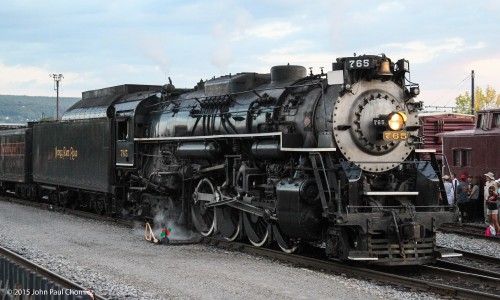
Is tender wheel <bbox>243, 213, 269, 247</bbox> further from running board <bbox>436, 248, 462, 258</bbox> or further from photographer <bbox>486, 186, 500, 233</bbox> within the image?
photographer <bbox>486, 186, 500, 233</bbox>

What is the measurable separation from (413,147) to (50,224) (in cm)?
1106

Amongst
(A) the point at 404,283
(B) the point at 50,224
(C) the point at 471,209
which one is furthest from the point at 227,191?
(C) the point at 471,209

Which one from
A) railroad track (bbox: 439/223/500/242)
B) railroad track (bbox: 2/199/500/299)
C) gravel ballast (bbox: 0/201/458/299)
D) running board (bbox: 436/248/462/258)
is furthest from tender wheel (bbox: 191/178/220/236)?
railroad track (bbox: 439/223/500/242)

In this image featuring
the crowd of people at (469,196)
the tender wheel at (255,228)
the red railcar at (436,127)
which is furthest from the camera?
the red railcar at (436,127)

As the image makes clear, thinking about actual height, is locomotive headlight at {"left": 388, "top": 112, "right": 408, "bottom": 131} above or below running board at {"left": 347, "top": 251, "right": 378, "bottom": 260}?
above

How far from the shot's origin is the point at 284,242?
1325 centimetres

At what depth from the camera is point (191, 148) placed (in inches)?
620

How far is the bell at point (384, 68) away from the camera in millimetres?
12320

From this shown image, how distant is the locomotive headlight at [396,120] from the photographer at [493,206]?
6123 mm

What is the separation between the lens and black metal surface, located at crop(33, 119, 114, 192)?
1991 centimetres

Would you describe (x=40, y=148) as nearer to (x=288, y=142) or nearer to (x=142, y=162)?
(x=142, y=162)

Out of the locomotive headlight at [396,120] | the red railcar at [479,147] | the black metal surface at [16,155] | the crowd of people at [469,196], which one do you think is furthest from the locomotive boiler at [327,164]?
the black metal surface at [16,155]

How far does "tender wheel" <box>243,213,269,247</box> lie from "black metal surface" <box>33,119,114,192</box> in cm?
671

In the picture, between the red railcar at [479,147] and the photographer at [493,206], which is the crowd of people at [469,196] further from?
the photographer at [493,206]
